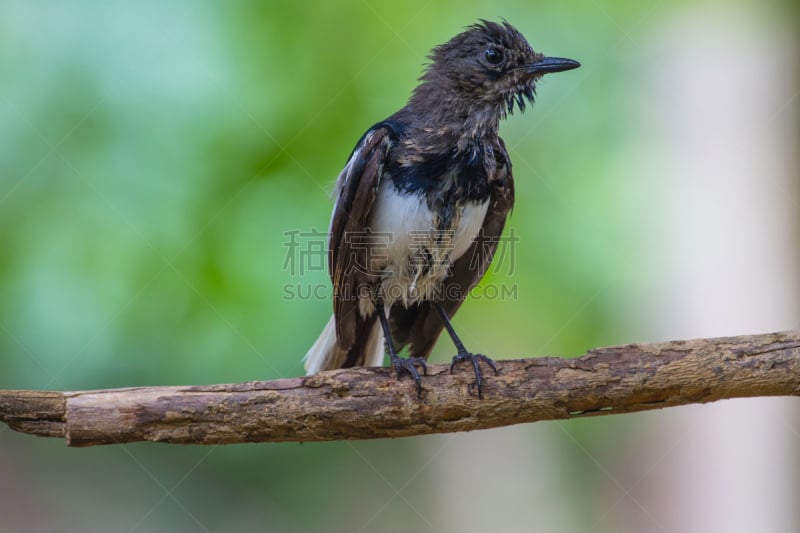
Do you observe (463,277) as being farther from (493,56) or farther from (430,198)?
(493,56)

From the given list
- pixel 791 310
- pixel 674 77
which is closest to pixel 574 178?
pixel 674 77

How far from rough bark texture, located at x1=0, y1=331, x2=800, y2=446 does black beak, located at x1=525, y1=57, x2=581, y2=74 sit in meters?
1.76

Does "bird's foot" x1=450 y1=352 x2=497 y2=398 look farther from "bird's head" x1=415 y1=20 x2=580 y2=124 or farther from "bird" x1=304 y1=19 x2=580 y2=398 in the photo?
"bird's head" x1=415 y1=20 x2=580 y2=124

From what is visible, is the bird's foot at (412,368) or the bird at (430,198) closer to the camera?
the bird's foot at (412,368)

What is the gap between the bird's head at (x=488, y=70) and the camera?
13.8 feet

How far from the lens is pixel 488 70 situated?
4.23 m

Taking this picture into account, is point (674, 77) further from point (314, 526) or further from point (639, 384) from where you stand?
point (314, 526)

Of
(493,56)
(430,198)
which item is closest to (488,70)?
(493,56)

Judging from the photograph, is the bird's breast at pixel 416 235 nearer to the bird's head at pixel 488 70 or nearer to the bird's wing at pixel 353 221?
the bird's wing at pixel 353 221

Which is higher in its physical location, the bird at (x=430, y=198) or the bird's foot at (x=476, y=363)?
the bird at (x=430, y=198)

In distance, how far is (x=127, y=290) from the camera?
4348mm

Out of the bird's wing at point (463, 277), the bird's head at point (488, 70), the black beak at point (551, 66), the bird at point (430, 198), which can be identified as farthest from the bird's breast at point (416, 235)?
the black beak at point (551, 66)

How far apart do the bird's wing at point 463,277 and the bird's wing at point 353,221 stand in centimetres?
50

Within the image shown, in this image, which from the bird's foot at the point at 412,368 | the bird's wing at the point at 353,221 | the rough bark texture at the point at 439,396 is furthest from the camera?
the bird's wing at the point at 353,221
